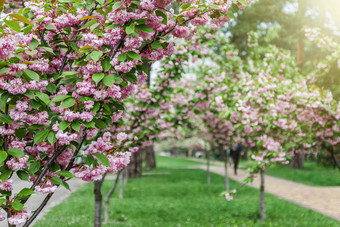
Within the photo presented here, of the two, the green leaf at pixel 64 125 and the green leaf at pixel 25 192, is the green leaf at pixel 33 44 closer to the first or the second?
the green leaf at pixel 64 125

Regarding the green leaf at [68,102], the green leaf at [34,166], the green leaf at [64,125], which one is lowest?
the green leaf at [34,166]

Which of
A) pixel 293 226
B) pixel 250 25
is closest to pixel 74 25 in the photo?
pixel 293 226

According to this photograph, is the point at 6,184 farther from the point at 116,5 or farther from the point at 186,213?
the point at 186,213

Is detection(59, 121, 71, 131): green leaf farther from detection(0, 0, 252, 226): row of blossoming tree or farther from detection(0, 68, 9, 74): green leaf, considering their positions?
detection(0, 68, 9, 74): green leaf

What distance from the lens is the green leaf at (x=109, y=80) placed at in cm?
224

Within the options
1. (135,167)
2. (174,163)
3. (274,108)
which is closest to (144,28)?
(274,108)

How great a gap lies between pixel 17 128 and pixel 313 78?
5.79 meters

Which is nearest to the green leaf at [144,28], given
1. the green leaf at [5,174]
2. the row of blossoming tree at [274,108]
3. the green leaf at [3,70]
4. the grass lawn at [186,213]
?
the green leaf at [3,70]

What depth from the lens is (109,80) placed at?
2.28m

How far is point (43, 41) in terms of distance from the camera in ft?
8.71

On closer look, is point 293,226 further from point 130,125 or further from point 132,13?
point 132,13

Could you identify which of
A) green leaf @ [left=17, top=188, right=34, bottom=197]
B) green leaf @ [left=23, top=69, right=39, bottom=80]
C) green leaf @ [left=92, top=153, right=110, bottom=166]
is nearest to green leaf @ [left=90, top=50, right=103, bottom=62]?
green leaf @ [left=23, top=69, right=39, bottom=80]

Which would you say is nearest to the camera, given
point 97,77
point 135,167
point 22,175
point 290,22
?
point 97,77

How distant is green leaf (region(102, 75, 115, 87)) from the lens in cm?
224
